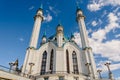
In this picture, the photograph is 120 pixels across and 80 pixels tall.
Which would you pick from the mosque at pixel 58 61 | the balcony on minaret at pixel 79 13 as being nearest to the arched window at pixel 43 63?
the mosque at pixel 58 61

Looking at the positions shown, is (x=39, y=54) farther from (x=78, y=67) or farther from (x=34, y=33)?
(x=78, y=67)

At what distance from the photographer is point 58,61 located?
1553 inches

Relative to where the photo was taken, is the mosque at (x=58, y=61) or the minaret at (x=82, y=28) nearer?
the mosque at (x=58, y=61)

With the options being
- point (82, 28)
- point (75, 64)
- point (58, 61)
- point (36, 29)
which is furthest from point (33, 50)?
point (82, 28)

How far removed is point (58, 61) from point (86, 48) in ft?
37.0

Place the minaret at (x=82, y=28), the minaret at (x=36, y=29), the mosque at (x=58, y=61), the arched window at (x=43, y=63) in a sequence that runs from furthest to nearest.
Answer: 1. the minaret at (x=82, y=28)
2. the minaret at (x=36, y=29)
3. the arched window at (x=43, y=63)
4. the mosque at (x=58, y=61)

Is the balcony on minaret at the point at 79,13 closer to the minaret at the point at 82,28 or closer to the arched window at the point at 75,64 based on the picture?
the minaret at the point at 82,28

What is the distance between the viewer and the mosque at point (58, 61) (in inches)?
1448

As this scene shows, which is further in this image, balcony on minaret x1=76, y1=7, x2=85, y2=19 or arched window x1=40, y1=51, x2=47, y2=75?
balcony on minaret x1=76, y1=7, x2=85, y2=19

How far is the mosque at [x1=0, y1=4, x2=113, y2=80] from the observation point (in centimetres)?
3678

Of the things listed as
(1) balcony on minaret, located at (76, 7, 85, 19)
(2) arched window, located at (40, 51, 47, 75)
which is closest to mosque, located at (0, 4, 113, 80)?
(2) arched window, located at (40, 51, 47, 75)

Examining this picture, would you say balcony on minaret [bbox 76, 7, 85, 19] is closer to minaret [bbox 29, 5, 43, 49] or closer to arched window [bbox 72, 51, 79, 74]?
minaret [bbox 29, 5, 43, 49]

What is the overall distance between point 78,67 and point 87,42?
972 cm

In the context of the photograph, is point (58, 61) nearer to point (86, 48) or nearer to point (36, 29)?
point (86, 48)
